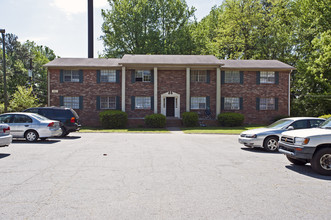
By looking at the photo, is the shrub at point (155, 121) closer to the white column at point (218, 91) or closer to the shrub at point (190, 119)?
the shrub at point (190, 119)

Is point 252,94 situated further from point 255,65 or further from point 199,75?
point 199,75

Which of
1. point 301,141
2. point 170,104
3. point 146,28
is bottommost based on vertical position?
point 301,141

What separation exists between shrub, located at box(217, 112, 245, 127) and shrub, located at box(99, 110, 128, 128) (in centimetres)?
880

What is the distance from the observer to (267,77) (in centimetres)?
2909

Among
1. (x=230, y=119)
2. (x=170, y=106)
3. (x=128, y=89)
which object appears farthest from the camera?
(x=170, y=106)

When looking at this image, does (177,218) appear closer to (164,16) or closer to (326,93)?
(326,93)

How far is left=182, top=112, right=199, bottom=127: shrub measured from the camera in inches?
1010

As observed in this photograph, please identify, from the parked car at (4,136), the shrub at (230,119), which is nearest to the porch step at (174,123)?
the shrub at (230,119)

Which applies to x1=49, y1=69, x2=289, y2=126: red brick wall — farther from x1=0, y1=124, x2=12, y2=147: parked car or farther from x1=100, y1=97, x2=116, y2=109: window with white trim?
x1=0, y1=124, x2=12, y2=147: parked car

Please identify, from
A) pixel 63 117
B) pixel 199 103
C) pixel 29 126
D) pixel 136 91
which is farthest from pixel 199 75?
pixel 29 126

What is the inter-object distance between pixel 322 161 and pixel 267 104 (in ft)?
73.7

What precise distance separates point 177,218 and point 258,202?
1643 millimetres

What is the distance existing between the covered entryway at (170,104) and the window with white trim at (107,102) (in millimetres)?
4778

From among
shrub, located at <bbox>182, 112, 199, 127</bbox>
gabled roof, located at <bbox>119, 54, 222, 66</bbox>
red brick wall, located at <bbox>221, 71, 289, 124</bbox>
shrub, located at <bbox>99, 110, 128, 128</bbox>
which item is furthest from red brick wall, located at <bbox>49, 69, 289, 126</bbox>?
shrub, located at <bbox>99, 110, 128, 128</bbox>
